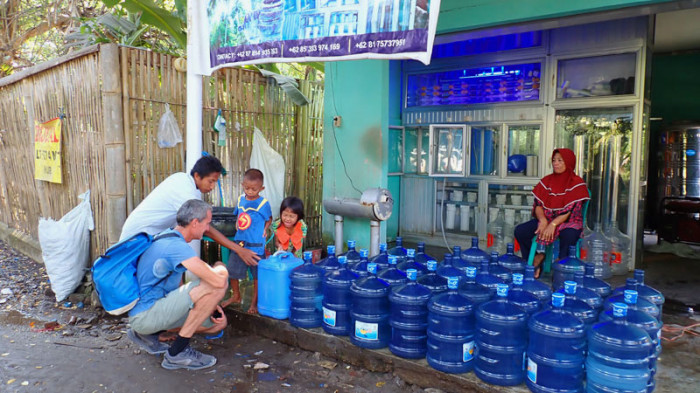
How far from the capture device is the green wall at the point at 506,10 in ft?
15.2

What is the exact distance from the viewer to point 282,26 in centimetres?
455

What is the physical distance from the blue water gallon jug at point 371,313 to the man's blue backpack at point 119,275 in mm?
1608

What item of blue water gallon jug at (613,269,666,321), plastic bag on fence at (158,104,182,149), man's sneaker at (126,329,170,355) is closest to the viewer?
blue water gallon jug at (613,269,666,321)

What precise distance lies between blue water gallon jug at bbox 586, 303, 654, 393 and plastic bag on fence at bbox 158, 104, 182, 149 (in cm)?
480

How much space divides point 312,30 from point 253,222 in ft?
6.38

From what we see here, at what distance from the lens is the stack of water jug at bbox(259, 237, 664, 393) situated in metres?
3.17

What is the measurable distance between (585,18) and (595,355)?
340cm

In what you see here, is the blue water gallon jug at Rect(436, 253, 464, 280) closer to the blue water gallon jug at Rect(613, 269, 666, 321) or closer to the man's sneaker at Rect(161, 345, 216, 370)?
the blue water gallon jug at Rect(613, 269, 666, 321)

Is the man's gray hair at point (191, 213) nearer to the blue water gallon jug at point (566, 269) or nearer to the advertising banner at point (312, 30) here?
the advertising banner at point (312, 30)

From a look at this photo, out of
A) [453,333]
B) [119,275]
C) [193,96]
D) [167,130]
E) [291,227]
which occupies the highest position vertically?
[193,96]

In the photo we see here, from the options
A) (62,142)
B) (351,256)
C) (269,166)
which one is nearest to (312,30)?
(351,256)

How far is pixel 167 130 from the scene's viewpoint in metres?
5.72

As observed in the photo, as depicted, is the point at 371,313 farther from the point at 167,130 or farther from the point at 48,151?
the point at 48,151

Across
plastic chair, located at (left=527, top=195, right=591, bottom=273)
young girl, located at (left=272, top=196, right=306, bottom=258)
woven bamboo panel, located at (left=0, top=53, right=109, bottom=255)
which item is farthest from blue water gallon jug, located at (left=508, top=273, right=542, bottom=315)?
woven bamboo panel, located at (left=0, top=53, right=109, bottom=255)
